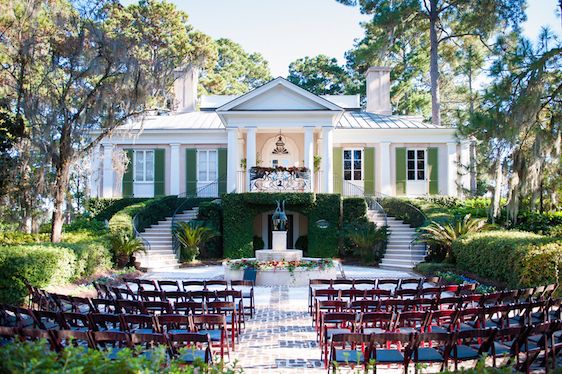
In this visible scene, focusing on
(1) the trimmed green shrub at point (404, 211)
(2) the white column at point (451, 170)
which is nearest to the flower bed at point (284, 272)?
(1) the trimmed green shrub at point (404, 211)

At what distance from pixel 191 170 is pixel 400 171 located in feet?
34.1

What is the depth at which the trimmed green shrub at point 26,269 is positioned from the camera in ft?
39.3

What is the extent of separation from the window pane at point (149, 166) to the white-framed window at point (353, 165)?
31.7 feet

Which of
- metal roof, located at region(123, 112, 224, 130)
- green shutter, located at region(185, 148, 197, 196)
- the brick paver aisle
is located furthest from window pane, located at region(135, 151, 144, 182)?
the brick paver aisle

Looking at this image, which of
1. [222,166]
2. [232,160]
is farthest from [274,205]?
[222,166]

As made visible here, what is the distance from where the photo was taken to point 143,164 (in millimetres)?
28672

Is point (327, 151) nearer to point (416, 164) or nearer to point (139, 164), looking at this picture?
point (416, 164)

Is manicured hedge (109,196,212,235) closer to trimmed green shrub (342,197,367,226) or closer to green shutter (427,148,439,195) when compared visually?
trimmed green shrub (342,197,367,226)

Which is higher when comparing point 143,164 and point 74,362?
point 143,164

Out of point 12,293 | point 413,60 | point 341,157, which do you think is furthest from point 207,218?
point 413,60

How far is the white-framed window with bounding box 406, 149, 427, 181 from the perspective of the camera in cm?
2831

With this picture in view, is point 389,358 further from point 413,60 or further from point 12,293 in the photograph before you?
point 413,60

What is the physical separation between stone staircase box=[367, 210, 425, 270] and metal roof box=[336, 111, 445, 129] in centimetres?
574

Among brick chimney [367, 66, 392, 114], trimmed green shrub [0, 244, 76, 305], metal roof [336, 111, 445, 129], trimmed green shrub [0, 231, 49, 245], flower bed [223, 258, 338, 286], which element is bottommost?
flower bed [223, 258, 338, 286]
